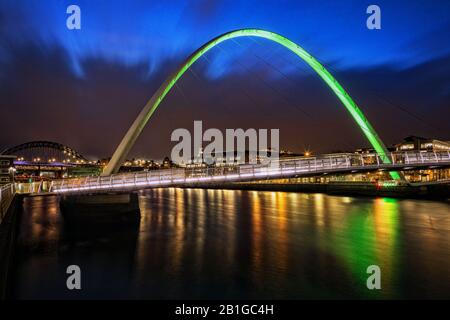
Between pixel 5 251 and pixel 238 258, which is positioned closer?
pixel 5 251

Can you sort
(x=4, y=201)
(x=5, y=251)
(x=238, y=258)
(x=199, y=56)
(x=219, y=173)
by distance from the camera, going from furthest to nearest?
1. (x=199, y=56)
2. (x=219, y=173)
3. (x=4, y=201)
4. (x=238, y=258)
5. (x=5, y=251)

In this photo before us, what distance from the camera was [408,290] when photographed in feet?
44.8

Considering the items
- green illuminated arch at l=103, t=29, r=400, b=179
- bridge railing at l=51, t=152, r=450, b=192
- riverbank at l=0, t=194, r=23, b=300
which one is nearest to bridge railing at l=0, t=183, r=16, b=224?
riverbank at l=0, t=194, r=23, b=300

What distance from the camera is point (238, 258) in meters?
19.0

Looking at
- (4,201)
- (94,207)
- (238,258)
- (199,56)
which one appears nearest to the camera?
(238,258)

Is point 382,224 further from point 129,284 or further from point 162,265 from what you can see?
point 129,284

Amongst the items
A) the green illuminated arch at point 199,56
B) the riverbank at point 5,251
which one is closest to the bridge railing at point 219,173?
the green illuminated arch at point 199,56

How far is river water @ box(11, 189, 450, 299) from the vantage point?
1398 cm

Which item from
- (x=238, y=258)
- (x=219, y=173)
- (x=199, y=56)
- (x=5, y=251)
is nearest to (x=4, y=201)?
(x=5, y=251)

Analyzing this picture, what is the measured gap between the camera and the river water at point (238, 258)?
14.0 meters

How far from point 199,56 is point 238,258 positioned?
75.8 ft

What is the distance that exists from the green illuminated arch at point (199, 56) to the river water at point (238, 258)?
21.4 ft

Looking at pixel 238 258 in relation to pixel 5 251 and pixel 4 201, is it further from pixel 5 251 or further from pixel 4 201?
pixel 4 201
